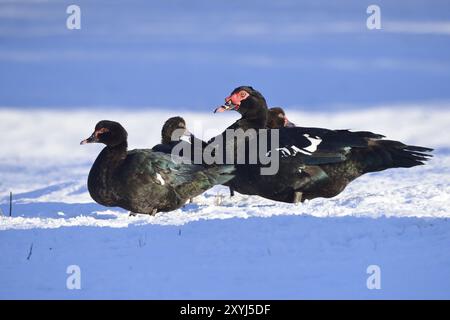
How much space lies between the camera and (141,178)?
11.2 metres

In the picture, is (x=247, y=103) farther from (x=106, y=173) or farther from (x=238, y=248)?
(x=238, y=248)

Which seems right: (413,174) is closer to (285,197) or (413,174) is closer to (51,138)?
(285,197)

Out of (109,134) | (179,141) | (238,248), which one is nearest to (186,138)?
(179,141)

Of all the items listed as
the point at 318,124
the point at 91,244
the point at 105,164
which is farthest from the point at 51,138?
the point at 91,244

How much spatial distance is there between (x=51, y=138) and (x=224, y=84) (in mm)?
5370

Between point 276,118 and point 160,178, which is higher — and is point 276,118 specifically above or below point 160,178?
above

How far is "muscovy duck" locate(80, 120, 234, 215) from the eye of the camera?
11.2m

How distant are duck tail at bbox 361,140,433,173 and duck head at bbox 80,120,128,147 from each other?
2714 mm

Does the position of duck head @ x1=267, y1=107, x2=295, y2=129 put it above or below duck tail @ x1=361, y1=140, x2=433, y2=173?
above

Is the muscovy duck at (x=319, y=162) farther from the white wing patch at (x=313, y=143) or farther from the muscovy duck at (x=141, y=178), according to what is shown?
the muscovy duck at (x=141, y=178)

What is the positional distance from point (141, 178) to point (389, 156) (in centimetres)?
284

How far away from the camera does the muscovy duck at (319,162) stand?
1159 centimetres

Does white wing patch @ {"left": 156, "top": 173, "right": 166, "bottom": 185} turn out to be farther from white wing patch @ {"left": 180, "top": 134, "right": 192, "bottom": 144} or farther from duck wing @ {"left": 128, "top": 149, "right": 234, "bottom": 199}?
white wing patch @ {"left": 180, "top": 134, "right": 192, "bottom": 144}

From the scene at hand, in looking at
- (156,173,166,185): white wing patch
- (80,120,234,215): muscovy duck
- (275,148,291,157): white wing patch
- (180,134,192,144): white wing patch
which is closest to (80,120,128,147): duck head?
(80,120,234,215): muscovy duck
